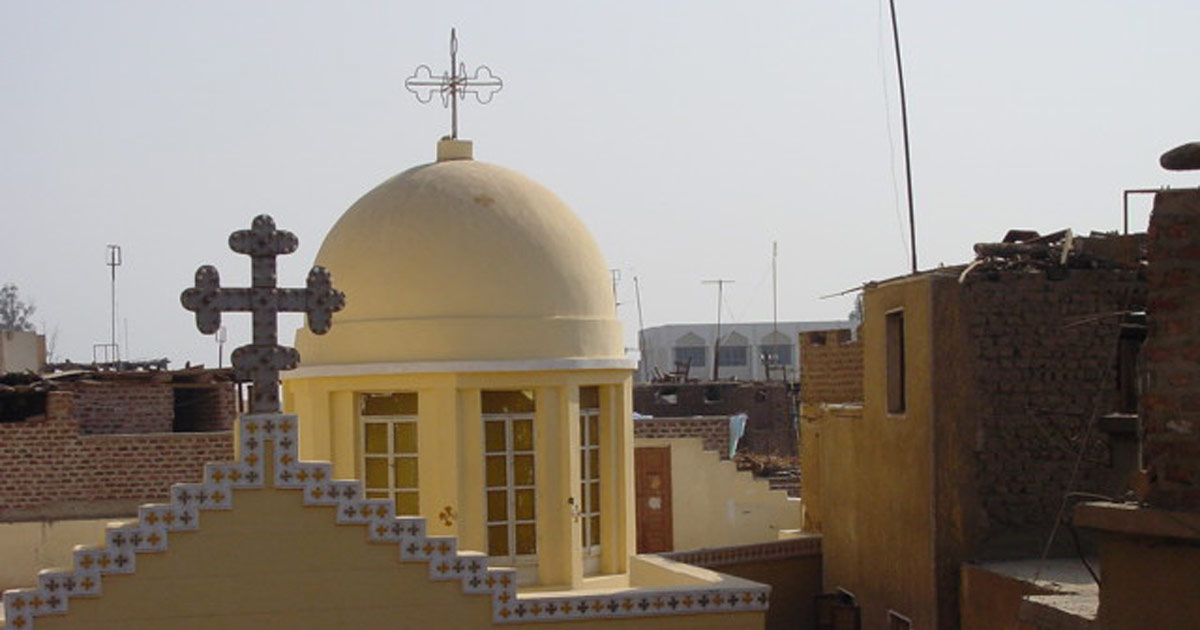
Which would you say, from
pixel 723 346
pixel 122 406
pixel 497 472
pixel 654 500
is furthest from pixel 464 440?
pixel 723 346

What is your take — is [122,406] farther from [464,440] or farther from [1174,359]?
[1174,359]

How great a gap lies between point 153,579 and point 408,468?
3.16 metres

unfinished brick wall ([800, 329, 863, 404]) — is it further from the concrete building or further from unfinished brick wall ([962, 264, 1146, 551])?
the concrete building

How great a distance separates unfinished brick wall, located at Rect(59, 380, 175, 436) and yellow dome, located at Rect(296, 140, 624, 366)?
9270 mm

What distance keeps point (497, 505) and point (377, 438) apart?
44.0 inches

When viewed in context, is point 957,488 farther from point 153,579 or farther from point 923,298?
point 153,579

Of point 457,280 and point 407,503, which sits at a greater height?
point 457,280

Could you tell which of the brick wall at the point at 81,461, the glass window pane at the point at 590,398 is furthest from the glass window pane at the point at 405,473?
the brick wall at the point at 81,461

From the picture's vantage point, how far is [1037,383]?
1478 cm

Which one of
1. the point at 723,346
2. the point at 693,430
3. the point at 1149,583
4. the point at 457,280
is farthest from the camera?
the point at 723,346

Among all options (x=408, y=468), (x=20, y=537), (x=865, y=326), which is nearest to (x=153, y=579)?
(x=408, y=468)

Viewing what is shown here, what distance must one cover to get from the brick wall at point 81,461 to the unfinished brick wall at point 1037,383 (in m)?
10.9

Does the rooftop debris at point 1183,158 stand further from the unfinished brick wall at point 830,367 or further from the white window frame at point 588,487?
the unfinished brick wall at point 830,367

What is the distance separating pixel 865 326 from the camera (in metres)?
16.5
